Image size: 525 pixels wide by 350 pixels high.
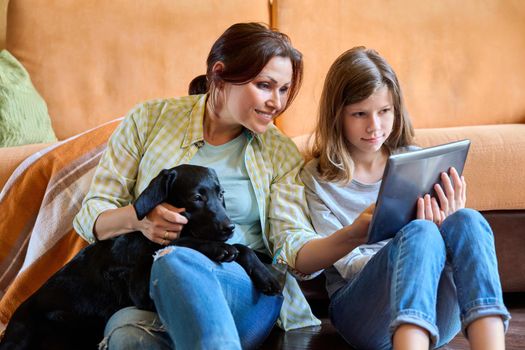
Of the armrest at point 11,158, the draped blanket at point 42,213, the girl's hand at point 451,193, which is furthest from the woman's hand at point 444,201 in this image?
the armrest at point 11,158

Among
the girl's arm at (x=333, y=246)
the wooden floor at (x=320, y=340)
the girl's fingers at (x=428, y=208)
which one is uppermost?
the girl's fingers at (x=428, y=208)

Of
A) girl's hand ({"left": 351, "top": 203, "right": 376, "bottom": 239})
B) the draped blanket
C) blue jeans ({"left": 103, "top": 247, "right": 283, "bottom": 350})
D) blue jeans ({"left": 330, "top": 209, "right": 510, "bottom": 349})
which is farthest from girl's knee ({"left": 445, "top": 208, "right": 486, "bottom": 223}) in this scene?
the draped blanket

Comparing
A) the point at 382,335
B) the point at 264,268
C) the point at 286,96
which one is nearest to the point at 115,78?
the point at 286,96

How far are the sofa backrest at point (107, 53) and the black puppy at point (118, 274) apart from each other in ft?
3.73

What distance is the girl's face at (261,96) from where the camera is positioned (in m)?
1.56

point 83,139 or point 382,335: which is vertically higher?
point 83,139

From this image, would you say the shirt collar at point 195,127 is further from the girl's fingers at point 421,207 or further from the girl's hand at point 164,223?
the girl's fingers at point 421,207

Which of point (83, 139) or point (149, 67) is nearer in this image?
point (83, 139)

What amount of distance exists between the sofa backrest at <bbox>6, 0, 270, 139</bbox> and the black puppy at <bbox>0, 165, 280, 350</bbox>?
3.73 feet

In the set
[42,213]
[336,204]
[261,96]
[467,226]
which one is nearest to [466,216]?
[467,226]

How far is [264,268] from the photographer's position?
1.49 m

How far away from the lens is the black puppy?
142cm

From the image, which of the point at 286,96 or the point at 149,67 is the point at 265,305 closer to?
the point at 286,96

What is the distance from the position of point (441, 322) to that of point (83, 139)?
1092mm
